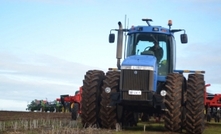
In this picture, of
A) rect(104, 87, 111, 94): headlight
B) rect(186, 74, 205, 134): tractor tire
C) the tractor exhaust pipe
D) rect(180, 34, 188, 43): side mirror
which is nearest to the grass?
rect(186, 74, 205, 134): tractor tire

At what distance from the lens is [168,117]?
607 inches

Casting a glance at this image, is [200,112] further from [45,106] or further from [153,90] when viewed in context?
[45,106]

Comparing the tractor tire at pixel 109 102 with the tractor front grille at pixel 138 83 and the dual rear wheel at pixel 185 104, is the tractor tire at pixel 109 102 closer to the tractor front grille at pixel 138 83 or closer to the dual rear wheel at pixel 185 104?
the tractor front grille at pixel 138 83

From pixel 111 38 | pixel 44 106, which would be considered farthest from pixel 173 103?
pixel 44 106

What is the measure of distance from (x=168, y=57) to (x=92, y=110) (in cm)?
347

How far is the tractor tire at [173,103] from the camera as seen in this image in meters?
15.3

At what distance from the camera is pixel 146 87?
1520cm

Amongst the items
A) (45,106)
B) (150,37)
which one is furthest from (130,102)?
(45,106)

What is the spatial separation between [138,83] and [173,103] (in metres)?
1.31

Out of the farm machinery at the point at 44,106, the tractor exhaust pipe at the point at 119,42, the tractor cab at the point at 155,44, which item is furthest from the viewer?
the farm machinery at the point at 44,106

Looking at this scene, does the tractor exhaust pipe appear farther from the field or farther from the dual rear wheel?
the field

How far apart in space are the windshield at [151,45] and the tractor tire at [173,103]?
1658 millimetres

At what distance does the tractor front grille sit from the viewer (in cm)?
1517

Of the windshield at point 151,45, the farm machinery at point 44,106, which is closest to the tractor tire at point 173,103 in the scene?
the windshield at point 151,45
